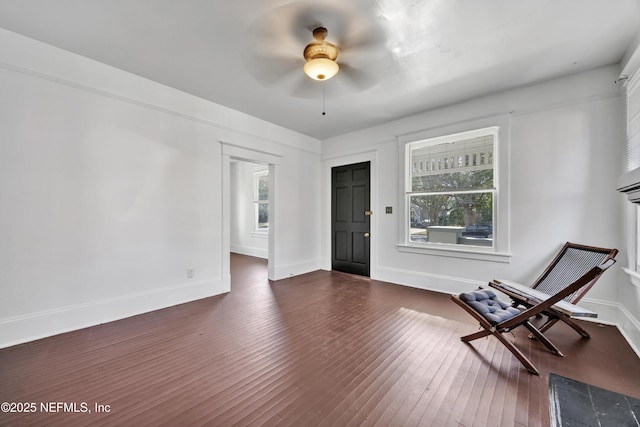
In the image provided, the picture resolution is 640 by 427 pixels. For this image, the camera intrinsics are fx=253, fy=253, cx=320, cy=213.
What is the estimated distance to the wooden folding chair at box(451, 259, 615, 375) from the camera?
190 centimetres

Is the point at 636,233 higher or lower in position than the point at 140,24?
lower

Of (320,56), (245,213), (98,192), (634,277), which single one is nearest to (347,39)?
(320,56)

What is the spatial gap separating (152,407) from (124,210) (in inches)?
88.0

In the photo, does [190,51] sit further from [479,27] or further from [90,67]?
[479,27]

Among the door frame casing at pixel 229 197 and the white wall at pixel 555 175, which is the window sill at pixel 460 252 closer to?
the white wall at pixel 555 175

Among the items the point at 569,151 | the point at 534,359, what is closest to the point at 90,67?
the point at 534,359

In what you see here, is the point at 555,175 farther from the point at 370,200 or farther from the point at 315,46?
the point at 315,46

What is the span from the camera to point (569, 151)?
2992 mm

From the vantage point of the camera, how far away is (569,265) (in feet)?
9.02

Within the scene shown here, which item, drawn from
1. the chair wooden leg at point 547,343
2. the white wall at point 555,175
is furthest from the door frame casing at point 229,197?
the chair wooden leg at point 547,343

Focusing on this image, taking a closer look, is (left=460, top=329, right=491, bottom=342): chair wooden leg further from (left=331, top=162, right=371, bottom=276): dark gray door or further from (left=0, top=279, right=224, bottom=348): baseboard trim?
(left=0, top=279, right=224, bottom=348): baseboard trim

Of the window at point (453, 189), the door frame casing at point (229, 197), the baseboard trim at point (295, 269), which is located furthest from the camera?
the baseboard trim at point (295, 269)

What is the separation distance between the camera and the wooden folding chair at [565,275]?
8.01ft

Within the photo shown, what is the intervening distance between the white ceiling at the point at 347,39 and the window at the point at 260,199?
3.77 meters
